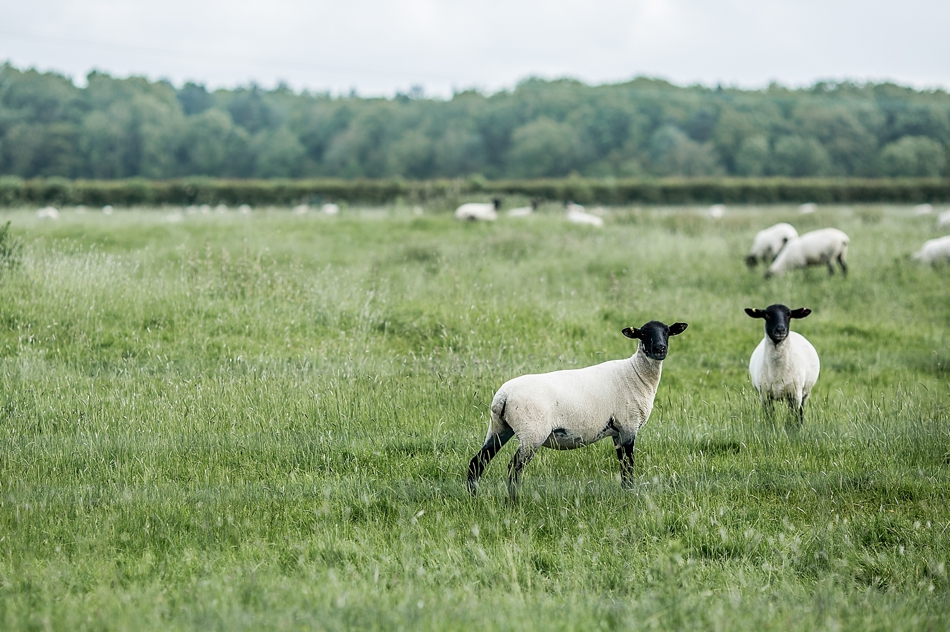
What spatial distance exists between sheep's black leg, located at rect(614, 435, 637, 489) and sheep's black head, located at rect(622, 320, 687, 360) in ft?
2.31

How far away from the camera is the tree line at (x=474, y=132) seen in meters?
67.7

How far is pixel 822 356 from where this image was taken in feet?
35.1

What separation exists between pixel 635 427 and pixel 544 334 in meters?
4.63

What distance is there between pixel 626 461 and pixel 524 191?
45736mm

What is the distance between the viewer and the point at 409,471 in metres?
6.01

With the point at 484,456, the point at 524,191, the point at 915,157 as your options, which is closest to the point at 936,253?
the point at 484,456

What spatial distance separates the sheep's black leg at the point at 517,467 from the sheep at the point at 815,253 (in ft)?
44.7

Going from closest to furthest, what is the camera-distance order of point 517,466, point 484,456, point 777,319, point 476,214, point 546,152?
point 517,466
point 484,456
point 777,319
point 476,214
point 546,152

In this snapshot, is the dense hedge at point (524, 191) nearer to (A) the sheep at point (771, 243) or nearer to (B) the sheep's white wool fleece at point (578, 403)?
(A) the sheep at point (771, 243)

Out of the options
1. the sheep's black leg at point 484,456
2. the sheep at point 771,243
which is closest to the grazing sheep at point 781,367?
the sheep's black leg at point 484,456

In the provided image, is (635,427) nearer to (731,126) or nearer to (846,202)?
(846,202)

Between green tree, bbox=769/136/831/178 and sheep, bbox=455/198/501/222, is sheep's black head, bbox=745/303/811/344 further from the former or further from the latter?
green tree, bbox=769/136/831/178

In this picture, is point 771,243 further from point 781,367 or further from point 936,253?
point 781,367

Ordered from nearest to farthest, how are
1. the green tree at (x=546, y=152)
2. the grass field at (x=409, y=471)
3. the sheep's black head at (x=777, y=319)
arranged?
the grass field at (x=409, y=471) → the sheep's black head at (x=777, y=319) → the green tree at (x=546, y=152)
